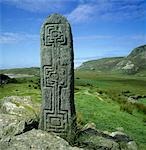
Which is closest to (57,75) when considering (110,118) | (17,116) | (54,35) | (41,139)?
(54,35)

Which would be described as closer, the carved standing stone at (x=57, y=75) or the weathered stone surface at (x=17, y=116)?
the weathered stone surface at (x=17, y=116)

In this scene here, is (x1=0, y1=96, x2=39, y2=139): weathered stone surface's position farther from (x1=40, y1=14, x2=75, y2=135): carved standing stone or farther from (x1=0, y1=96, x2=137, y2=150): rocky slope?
(x1=40, y1=14, x2=75, y2=135): carved standing stone

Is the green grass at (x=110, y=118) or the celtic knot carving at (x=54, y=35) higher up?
the celtic knot carving at (x=54, y=35)

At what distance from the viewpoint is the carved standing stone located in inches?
500

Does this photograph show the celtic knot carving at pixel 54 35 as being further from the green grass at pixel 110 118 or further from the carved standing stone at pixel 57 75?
the green grass at pixel 110 118

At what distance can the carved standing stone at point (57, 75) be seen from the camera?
12695 mm

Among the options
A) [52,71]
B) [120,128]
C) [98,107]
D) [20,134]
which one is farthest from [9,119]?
[98,107]

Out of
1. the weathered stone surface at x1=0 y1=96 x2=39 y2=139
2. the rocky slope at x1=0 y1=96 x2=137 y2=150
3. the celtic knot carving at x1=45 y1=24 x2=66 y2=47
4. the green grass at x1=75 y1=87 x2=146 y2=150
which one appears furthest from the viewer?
the green grass at x1=75 y1=87 x2=146 y2=150

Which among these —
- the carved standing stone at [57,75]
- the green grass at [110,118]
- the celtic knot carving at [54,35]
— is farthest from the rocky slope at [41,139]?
the celtic knot carving at [54,35]

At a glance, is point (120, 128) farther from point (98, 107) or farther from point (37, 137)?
point (37, 137)

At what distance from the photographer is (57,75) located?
1291 centimetres

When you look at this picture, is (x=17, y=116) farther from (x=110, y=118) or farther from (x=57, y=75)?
(x=110, y=118)

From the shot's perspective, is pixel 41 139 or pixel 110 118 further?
pixel 110 118

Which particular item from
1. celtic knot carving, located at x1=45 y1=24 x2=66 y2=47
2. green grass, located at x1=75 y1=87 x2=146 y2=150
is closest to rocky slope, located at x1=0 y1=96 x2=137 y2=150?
green grass, located at x1=75 y1=87 x2=146 y2=150
